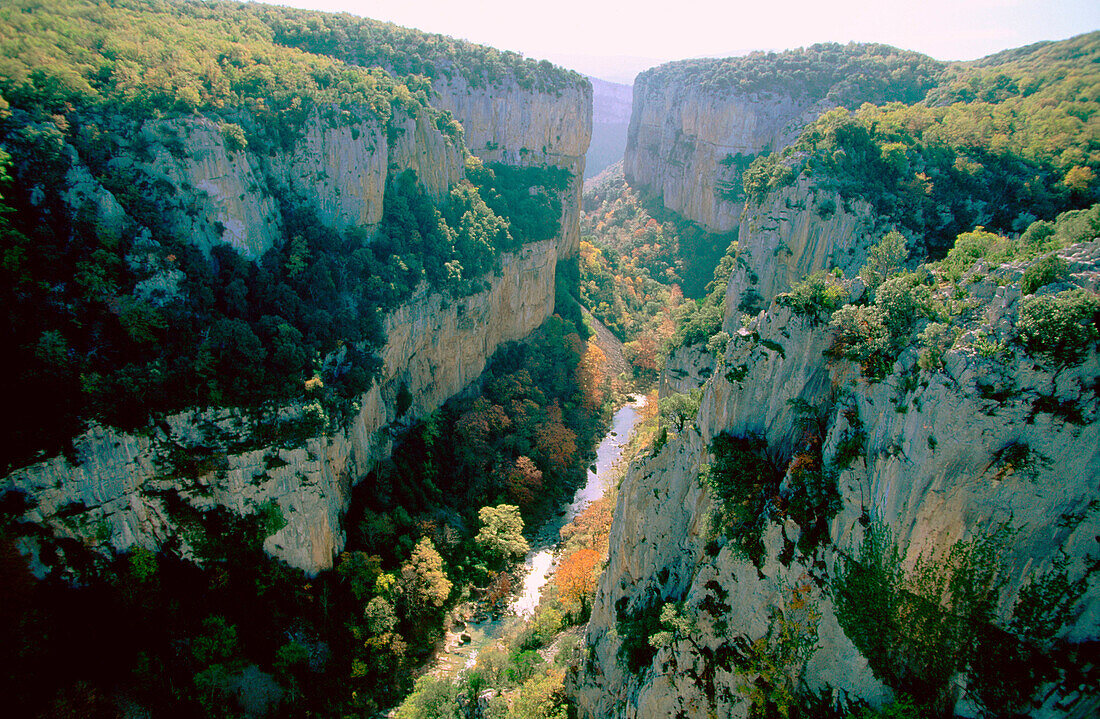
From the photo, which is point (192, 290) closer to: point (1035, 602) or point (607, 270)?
point (1035, 602)

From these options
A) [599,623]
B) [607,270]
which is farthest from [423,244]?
[607,270]

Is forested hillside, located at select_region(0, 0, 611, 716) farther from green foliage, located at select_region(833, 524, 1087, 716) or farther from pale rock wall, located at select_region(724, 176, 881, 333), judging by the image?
green foliage, located at select_region(833, 524, 1087, 716)

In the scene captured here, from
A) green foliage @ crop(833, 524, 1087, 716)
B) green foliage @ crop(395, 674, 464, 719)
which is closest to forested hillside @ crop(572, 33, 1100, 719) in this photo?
green foliage @ crop(833, 524, 1087, 716)

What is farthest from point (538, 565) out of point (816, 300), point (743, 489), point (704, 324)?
point (816, 300)

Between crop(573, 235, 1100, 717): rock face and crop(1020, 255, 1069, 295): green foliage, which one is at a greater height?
crop(1020, 255, 1069, 295): green foliage

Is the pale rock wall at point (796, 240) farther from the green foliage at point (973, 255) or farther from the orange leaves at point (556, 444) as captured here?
the green foliage at point (973, 255)

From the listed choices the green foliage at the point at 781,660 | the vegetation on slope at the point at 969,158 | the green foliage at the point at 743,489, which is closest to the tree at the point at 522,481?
the green foliage at the point at 743,489

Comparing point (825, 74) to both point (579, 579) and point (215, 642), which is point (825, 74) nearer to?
point (579, 579)
